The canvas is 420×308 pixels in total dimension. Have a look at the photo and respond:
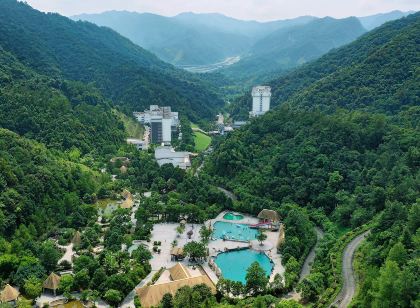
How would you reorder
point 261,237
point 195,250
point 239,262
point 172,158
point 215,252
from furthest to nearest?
1. point 172,158
2. point 261,237
3. point 215,252
4. point 239,262
5. point 195,250

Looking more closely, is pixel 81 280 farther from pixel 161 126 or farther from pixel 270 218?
pixel 161 126

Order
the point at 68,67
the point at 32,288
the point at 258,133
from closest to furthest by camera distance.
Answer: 1. the point at 32,288
2. the point at 258,133
3. the point at 68,67

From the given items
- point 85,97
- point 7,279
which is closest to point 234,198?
point 7,279

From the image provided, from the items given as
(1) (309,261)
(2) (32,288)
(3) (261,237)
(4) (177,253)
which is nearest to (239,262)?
(3) (261,237)

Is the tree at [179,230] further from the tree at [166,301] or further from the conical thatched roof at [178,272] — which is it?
the tree at [166,301]

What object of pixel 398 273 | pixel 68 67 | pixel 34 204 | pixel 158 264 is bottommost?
pixel 158 264

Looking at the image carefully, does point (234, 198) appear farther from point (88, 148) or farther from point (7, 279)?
point (7, 279)

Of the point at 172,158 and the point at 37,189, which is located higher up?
the point at 37,189

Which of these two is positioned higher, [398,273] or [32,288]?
[398,273]
